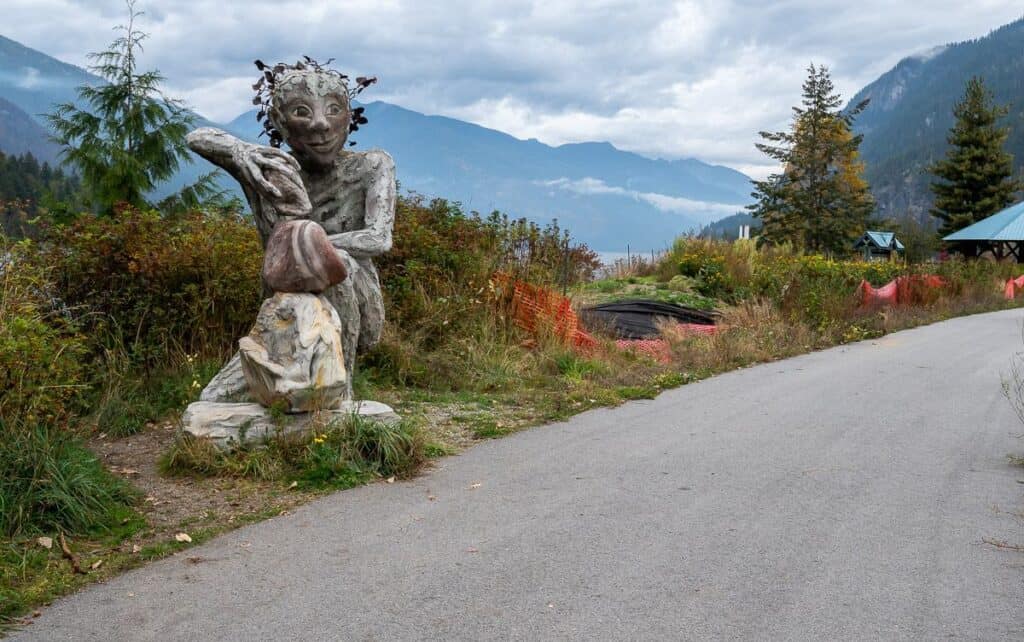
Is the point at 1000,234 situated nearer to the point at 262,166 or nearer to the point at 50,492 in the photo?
the point at 262,166

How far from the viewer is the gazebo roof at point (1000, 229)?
34.0m

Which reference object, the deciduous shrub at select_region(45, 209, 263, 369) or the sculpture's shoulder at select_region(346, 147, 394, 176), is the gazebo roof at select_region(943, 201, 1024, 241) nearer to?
the sculpture's shoulder at select_region(346, 147, 394, 176)

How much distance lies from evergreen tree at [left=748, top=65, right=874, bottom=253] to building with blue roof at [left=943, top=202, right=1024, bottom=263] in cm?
454

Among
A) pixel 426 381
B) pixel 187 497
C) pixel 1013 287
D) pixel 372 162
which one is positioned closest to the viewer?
pixel 187 497

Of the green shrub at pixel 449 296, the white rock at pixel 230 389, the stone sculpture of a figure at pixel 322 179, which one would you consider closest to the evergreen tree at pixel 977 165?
the green shrub at pixel 449 296

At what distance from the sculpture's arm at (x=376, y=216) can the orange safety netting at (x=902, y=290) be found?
10103 millimetres

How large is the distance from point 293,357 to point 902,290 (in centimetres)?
1412

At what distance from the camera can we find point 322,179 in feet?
20.2

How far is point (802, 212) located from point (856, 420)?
31167 millimetres

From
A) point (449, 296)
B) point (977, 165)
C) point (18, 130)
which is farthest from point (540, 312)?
point (18, 130)

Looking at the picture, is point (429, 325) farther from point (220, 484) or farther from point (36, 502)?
point (36, 502)

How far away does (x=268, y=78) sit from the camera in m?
5.91

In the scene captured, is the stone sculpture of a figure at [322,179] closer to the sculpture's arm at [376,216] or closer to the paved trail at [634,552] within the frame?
the sculpture's arm at [376,216]

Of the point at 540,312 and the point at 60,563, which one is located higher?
the point at 540,312
